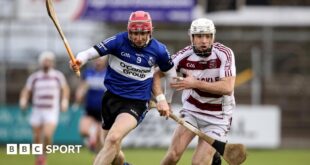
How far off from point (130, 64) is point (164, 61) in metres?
0.42

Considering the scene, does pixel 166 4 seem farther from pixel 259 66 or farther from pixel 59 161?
pixel 59 161

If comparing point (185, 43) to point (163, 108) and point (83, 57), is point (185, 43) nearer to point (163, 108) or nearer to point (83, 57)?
point (163, 108)

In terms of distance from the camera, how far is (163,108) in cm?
1179

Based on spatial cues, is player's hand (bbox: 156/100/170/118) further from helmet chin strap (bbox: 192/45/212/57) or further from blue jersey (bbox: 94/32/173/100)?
helmet chin strap (bbox: 192/45/212/57)

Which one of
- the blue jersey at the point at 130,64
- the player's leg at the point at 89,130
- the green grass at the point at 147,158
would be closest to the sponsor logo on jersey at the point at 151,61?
the blue jersey at the point at 130,64

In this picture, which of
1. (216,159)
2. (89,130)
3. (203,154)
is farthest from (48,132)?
(203,154)

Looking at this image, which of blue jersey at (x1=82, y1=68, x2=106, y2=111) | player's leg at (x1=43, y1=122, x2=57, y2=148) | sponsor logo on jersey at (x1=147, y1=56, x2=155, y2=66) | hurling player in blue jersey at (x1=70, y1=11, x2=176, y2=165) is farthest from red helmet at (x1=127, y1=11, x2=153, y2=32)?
blue jersey at (x1=82, y1=68, x2=106, y2=111)

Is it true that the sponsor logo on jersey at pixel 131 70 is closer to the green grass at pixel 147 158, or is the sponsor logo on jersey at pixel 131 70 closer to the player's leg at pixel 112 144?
the player's leg at pixel 112 144

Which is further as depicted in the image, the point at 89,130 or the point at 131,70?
the point at 89,130

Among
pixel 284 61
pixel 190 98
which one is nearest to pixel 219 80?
pixel 190 98

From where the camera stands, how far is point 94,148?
18.4 meters

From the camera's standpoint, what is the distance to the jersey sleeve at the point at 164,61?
1191cm

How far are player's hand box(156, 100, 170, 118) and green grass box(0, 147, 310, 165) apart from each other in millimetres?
5657

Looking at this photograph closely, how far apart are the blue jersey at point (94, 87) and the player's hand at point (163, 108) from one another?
6542mm
